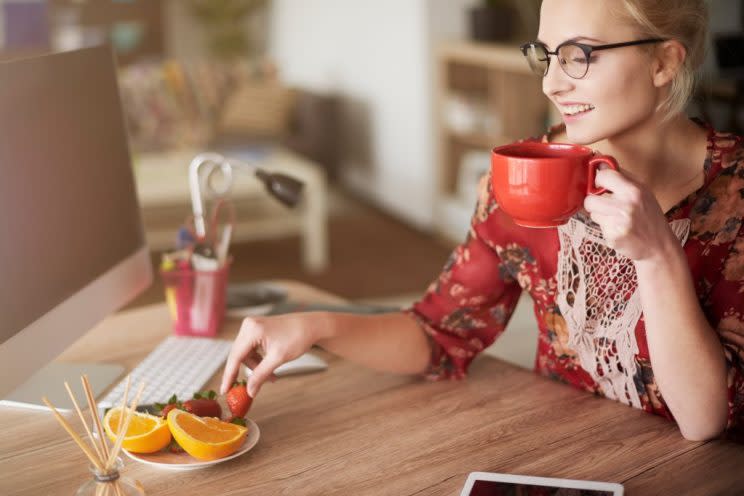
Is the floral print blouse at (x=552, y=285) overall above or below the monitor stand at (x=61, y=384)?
above

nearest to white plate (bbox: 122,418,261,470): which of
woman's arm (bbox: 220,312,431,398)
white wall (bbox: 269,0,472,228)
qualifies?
woman's arm (bbox: 220,312,431,398)

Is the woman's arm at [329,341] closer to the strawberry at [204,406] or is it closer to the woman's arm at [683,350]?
the strawberry at [204,406]

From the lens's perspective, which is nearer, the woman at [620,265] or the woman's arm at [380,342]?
the woman at [620,265]

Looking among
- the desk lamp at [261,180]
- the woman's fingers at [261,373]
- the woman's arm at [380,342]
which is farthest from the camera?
the desk lamp at [261,180]

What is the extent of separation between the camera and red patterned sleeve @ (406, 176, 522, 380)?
4.63 ft

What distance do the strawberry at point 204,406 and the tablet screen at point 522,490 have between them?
356 millimetres

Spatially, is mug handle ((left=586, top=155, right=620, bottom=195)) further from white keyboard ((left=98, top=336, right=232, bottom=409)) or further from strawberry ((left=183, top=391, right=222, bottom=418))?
white keyboard ((left=98, top=336, right=232, bottom=409))

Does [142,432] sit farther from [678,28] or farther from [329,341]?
[678,28]

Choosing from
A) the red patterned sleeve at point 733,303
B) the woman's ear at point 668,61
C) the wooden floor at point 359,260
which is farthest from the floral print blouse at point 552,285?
the wooden floor at point 359,260

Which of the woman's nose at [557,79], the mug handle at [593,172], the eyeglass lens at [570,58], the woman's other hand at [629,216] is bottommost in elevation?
the woman's other hand at [629,216]

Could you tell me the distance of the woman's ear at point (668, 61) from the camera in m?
1.18

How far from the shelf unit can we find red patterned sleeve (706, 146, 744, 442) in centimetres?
287

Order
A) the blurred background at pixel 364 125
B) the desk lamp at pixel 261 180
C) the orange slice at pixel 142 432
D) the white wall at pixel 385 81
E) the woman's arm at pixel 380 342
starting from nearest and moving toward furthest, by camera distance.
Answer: the orange slice at pixel 142 432
the woman's arm at pixel 380 342
the desk lamp at pixel 261 180
the blurred background at pixel 364 125
the white wall at pixel 385 81

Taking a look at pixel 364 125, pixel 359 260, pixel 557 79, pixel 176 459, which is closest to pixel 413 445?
pixel 176 459
